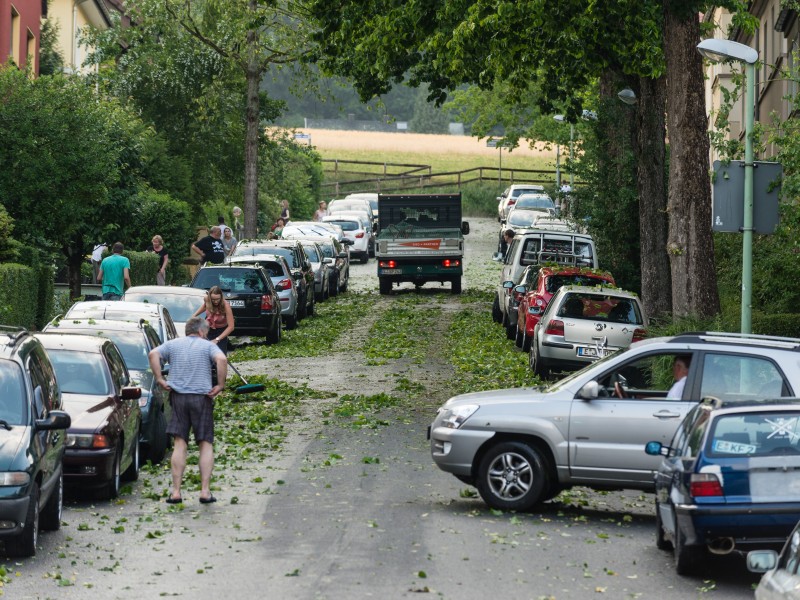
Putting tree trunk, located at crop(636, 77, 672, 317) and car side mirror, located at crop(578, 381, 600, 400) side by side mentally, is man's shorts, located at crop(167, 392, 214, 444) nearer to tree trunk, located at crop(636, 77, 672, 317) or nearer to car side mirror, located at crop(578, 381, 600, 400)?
car side mirror, located at crop(578, 381, 600, 400)

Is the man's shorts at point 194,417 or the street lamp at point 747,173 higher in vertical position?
the street lamp at point 747,173

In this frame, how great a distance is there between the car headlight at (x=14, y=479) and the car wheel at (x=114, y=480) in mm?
2715

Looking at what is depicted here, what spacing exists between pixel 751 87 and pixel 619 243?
15.1 meters

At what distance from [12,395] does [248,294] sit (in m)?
17.1

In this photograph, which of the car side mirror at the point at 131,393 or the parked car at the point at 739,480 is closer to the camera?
the parked car at the point at 739,480

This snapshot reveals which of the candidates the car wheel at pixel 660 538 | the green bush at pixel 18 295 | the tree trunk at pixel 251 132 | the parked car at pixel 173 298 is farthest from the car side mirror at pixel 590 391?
the tree trunk at pixel 251 132

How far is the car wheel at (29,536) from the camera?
A: 1072 centimetres

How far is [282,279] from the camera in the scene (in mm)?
31953

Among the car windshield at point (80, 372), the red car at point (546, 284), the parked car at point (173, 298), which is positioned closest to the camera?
the car windshield at point (80, 372)

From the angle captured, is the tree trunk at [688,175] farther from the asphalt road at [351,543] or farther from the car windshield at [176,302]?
the car windshield at [176,302]

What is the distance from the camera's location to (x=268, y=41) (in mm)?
43969

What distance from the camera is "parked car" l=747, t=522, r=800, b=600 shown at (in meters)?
6.31

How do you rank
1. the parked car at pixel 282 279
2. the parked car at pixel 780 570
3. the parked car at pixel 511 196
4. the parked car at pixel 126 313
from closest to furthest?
the parked car at pixel 780 570
the parked car at pixel 126 313
the parked car at pixel 282 279
the parked car at pixel 511 196

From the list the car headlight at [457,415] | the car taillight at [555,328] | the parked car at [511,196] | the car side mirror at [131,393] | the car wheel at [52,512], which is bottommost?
the car wheel at [52,512]
